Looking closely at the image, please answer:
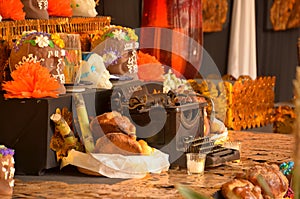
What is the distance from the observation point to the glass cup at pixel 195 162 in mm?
2648

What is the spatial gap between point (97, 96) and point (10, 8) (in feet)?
1.63

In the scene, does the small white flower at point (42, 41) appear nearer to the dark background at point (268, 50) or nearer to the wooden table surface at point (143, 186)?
the wooden table surface at point (143, 186)

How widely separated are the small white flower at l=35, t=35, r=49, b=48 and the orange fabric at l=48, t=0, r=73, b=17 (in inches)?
18.7

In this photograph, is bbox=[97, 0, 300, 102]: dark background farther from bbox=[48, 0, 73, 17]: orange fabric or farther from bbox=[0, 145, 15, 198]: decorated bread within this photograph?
bbox=[0, 145, 15, 198]: decorated bread

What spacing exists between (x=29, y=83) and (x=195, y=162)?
0.68 metres

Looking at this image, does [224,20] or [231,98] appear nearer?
[231,98]

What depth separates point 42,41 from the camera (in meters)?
2.72

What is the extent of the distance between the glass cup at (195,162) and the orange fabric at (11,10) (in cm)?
91

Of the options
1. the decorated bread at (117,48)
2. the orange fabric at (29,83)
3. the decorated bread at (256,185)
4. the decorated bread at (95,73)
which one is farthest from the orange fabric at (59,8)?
the decorated bread at (256,185)

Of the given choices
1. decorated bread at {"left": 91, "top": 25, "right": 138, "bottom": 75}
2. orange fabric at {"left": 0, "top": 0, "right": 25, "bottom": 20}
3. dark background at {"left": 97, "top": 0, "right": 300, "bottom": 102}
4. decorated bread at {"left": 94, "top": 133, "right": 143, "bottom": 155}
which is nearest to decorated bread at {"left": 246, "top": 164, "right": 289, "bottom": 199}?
decorated bread at {"left": 94, "top": 133, "right": 143, "bottom": 155}

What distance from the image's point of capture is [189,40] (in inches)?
193

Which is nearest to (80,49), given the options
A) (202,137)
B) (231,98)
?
(202,137)

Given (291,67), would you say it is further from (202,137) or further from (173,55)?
(202,137)

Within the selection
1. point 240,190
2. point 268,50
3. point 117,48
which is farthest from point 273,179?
point 268,50
